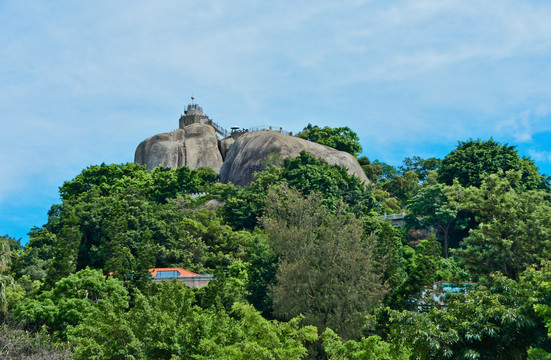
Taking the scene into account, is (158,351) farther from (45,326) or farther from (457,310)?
(457,310)

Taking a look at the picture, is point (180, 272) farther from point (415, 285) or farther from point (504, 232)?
point (504, 232)

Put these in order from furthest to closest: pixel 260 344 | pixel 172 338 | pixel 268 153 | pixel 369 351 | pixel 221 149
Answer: pixel 221 149
pixel 268 153
pixel 260 344
pixel 172 338
pixel 369 351

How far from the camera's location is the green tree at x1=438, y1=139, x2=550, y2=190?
42562mm

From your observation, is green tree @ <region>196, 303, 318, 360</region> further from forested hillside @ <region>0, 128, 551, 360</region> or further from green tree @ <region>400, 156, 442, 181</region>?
green tree @ <region>400, 156, 442, 181</region>

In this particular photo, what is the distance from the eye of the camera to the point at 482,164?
42.8m

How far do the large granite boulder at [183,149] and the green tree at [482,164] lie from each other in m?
30.5

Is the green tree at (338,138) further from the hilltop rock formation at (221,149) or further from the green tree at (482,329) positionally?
the green tree at (482,329)

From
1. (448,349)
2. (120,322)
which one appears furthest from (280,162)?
(448,349)

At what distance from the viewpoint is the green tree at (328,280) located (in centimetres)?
2353

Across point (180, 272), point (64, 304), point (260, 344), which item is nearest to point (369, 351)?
point (260, 344)

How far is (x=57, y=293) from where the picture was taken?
81.1 feet

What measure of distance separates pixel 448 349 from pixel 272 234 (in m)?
14.7

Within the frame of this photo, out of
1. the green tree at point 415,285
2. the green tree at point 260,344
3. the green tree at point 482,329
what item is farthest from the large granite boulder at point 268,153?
the green tree at point 482,329

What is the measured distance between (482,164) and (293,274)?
24.8m
